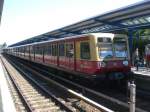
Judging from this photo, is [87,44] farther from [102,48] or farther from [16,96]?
[16,96]

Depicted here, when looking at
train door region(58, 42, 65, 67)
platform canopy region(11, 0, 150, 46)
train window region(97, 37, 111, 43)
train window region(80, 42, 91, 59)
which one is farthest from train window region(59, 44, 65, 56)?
train window region(97, 37, 111, 43)

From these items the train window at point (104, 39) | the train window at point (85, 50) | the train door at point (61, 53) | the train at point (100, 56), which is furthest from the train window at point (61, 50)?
the train window at point (104, 39)

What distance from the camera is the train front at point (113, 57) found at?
1408 centimetres

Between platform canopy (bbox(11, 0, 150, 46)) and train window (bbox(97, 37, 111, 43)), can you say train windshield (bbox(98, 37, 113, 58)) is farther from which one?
platform canopy (bbox(11, 0, 150, 46))

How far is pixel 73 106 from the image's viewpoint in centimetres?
1173

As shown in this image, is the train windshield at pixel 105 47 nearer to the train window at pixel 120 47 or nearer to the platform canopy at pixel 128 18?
the train window at pixel 120 47

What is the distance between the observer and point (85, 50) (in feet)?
48.0

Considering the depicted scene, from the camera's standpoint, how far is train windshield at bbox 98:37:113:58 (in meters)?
14.1

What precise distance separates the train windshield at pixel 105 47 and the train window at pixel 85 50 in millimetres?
593

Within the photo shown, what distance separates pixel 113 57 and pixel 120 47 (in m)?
0.80

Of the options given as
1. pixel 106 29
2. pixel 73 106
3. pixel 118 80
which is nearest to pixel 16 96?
pixel 73 106

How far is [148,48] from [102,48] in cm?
1017

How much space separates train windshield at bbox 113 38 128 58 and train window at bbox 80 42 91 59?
4.49 ft

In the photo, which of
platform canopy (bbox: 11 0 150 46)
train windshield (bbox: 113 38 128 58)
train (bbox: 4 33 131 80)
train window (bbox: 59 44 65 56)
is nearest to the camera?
train (bbox: 4 33 131 80)
